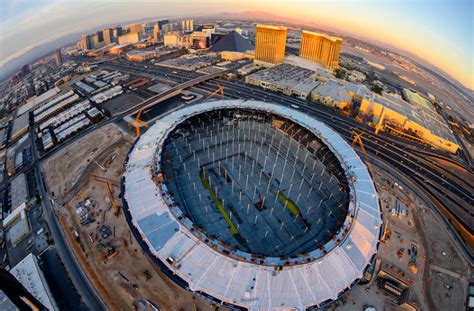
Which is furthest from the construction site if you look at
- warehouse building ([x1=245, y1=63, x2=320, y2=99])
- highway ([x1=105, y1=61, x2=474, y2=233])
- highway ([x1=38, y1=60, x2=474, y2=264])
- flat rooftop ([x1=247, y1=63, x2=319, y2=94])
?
flat rooftop ([x1=247, y1=63, x2=319, y2=94])

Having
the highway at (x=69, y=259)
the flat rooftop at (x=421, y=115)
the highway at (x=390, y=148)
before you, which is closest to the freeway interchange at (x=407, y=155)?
the highway at (x=390, y=148)

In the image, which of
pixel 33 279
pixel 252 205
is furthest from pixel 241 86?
pixel 33 279

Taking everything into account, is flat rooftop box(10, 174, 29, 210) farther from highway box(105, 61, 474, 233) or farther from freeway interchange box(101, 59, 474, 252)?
highway box(105, 61, 474, 233)

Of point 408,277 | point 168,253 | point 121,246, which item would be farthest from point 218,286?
point 408,277

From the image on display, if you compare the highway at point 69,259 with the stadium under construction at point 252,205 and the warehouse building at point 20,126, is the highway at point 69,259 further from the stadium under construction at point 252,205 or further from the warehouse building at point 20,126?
the warehouse building at point 20,126

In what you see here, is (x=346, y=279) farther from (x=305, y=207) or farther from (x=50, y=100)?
(x=50, y=100)
